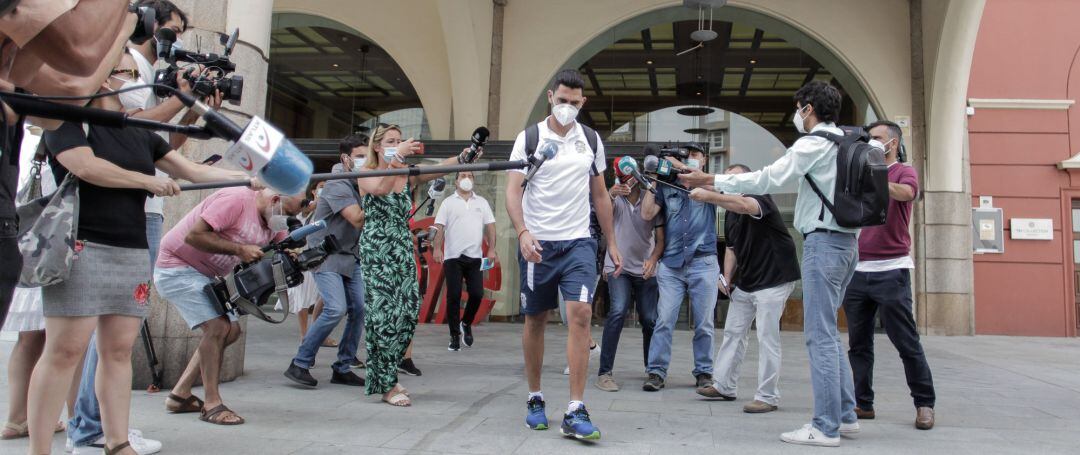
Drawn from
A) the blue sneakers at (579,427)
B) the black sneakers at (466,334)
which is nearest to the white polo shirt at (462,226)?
the black sneakers at (466,334)

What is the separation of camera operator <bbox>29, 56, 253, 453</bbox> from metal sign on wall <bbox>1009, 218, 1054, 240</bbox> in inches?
478

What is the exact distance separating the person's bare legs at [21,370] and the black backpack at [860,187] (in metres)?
3.95

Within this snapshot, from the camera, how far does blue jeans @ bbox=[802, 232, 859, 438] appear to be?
3.76 m

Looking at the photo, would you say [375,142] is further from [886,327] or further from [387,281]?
[886,327]

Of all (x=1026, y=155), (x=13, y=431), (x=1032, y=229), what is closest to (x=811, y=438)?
(x=13, y=431)

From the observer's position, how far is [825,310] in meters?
3.83

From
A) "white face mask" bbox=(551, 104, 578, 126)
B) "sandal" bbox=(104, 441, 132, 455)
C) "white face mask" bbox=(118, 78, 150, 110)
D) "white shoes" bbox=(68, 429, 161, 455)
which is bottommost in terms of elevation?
"white shoes" bbox=(68, 429, 161, 455)

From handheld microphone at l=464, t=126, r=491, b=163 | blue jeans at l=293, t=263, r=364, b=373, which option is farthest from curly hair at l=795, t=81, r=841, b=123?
blue jeans at l=293, t=263, r=364, b=373

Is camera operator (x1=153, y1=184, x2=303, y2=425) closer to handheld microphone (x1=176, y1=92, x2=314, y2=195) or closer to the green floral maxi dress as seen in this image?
the green floral maxi dress

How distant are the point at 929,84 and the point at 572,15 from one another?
5.65 metres

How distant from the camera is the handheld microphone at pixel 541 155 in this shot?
3729 millimetres

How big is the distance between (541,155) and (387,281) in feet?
4.62

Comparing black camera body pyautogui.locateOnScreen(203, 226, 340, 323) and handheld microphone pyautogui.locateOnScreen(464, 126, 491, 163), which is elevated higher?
handheld microphone pyautogui.locateOnScreen(464, 126, 491, 163)

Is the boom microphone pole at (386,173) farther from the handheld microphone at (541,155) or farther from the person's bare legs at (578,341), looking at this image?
the person's bare legs at (578,341)
